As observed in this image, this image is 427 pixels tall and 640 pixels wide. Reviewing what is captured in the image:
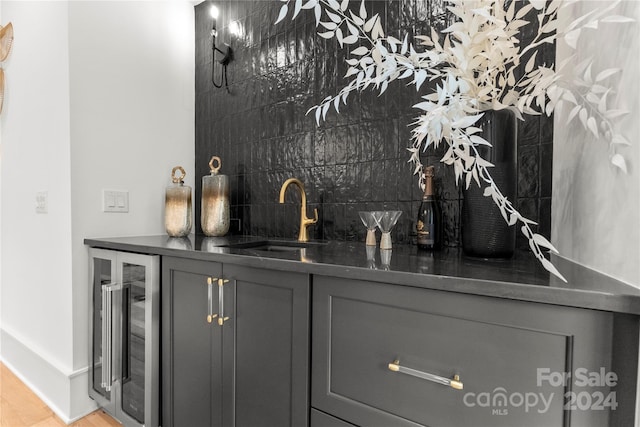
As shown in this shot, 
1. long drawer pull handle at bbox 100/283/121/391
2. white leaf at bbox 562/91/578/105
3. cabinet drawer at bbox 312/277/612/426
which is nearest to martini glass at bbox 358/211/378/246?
cabinet drawer at bbox 312/277/612/426

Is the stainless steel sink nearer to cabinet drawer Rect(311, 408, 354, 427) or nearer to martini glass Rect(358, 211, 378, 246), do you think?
martini glass Rect(358, 211, 378, 246)

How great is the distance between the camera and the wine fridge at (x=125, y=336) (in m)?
1.33

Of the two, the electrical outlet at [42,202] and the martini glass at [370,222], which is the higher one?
the electrical outlet at [42,202]

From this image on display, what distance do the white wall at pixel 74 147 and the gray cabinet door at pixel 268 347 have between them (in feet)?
3.55

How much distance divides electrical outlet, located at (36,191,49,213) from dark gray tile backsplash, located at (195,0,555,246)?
0.79 m

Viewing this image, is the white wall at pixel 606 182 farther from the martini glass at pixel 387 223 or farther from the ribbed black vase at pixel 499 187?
the martini glass at pixel 387 223

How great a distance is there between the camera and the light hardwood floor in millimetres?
1573

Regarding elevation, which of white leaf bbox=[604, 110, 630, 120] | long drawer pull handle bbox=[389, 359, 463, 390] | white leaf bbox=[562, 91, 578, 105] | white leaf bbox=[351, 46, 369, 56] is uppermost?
white leaf bbox=[351, 46, 369, 56]

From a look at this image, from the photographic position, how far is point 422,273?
71 cm

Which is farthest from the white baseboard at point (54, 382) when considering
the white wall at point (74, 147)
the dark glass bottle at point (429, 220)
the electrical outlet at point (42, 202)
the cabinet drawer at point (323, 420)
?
the dark glass bottle at point (429, 220)

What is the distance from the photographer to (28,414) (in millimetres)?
1647

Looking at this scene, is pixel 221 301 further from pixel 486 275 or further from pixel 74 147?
pixel 74 147

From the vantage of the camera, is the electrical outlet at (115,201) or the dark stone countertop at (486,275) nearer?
the dark stone countertop at (486,275)

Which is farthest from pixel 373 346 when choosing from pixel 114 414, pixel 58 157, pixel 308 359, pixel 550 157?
pixel 58 157
